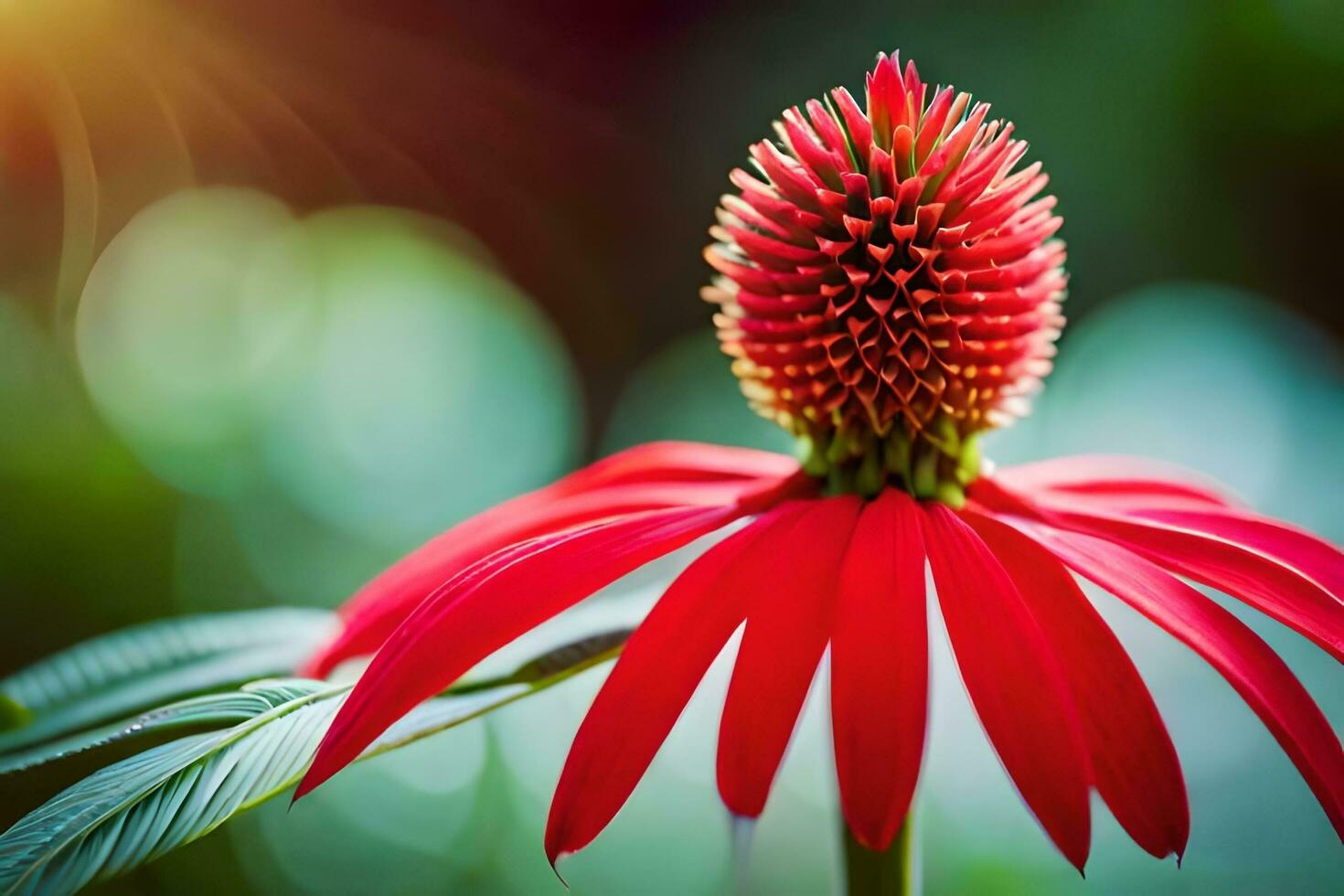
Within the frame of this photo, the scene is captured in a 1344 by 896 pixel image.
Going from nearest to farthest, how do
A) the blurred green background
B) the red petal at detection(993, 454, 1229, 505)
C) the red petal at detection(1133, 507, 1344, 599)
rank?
the red petal at detection(1133, 507, 1344, 599)
the red petal at detection(993, 454, 1229, 505)
the blurred green background

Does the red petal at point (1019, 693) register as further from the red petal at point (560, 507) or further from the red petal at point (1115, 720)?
the red petal at point (560, 507)

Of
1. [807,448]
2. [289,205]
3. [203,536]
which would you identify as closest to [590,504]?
[807,448]

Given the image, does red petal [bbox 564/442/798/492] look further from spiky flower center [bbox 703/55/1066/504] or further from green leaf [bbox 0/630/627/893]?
green leaf [bbox 0/630/627/893]

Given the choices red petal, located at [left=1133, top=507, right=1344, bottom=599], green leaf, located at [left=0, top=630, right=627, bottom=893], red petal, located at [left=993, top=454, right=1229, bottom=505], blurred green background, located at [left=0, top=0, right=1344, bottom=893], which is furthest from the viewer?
blurred green background, located at [left=0, top=0, right=1344, bottom=893]

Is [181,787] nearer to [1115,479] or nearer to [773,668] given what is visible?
[773,668]

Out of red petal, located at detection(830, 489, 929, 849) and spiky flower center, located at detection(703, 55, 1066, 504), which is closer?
red petal, located at detection(830, 489, 929, 849)

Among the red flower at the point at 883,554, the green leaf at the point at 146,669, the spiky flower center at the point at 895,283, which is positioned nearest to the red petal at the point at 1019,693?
the red flower at the point at 883,554

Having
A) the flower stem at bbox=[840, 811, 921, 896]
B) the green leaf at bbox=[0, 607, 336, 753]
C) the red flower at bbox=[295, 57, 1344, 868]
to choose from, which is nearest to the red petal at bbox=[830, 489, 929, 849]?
the red flower at bbox=[295, 57, 1344, 868]
